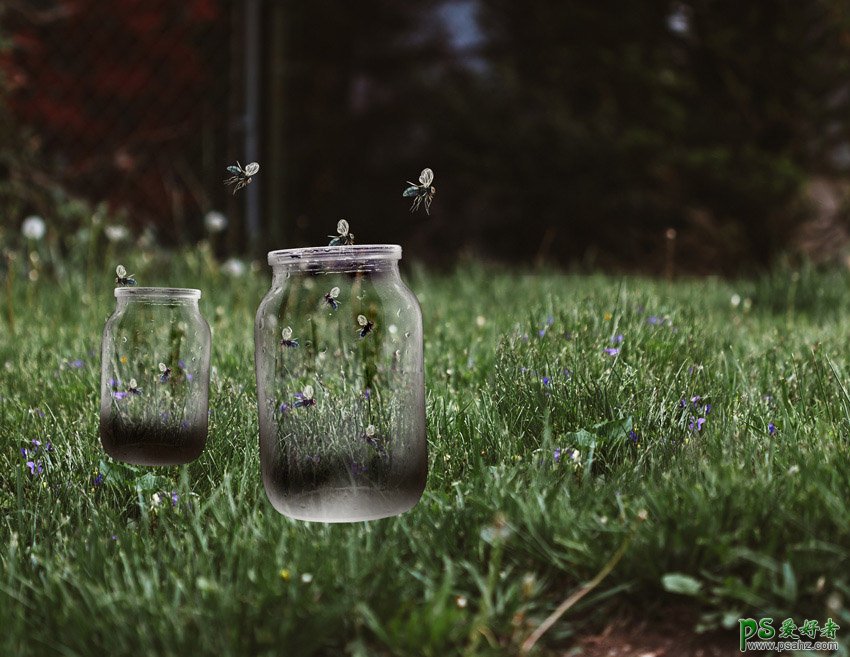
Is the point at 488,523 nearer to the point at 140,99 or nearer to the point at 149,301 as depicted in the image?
the point at 149,301

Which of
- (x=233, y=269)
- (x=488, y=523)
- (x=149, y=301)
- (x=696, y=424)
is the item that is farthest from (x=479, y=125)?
(x=488, y=523)

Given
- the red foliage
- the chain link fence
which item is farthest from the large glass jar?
the red foliage

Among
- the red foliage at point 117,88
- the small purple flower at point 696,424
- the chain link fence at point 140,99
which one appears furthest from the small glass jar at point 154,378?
the red foliage at point 117,88

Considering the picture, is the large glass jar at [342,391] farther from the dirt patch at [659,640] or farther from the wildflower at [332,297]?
the dirt patch at [659,640]

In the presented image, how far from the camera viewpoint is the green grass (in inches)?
55.0

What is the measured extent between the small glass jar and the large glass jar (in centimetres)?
33

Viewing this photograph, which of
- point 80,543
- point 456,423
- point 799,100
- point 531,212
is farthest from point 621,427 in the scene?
point 799,100

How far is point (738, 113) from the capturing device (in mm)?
5730

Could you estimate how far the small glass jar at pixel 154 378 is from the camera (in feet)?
6.42

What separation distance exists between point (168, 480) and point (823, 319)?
2.83 metres

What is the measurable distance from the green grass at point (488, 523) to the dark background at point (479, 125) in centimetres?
323

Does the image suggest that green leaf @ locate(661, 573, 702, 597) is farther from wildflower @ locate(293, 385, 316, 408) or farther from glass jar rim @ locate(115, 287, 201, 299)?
glass jar rim @ locate(115, 287, 201, 299)

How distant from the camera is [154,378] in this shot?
6.68 feet

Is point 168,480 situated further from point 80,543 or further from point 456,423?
point 456,423
